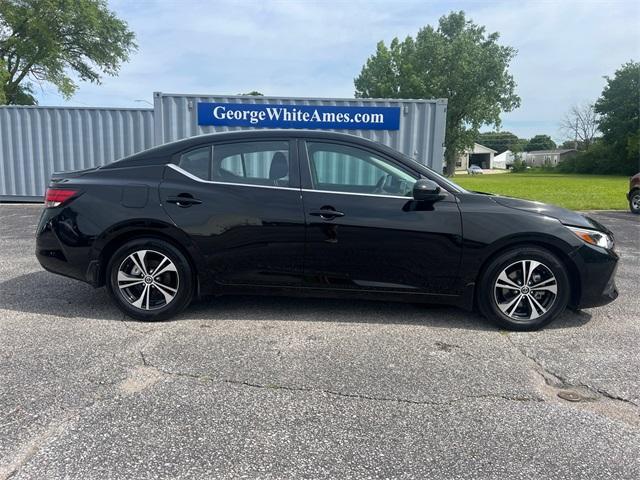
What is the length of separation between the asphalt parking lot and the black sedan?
0.32 metres

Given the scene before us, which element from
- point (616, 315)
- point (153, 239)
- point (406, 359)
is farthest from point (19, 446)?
point (616, 315)

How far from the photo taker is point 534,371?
3250 mm

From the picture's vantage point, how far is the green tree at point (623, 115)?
177 feet

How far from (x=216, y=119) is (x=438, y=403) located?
29.7 feet

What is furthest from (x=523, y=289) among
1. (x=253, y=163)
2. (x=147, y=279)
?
(x=147, y=279)

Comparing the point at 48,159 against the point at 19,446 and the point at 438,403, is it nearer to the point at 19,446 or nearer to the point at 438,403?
the point at 19,446

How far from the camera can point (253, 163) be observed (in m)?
4.16

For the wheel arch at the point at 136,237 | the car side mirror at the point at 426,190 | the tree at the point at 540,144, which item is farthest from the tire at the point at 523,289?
the tree at the point at 540,144

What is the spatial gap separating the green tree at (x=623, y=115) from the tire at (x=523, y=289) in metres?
58.6

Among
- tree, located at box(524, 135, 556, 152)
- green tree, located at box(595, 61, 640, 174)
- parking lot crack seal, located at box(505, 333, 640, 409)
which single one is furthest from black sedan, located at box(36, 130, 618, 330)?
tree, located at box(524, 135, 556, 152)

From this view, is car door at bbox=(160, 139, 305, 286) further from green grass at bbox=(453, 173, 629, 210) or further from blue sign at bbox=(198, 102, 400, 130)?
blue sign at bbox=(198, 102, 400, 130)

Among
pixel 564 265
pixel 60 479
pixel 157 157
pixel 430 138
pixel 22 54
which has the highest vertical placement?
pixel 22 54

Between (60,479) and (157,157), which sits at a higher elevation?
(157,157)

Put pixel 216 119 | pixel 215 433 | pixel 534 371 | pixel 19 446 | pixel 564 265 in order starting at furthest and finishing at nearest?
pixel 216 119 → pixel 564 265 → pixel 534 371 → pixel 215 433 → pixel 19 446
